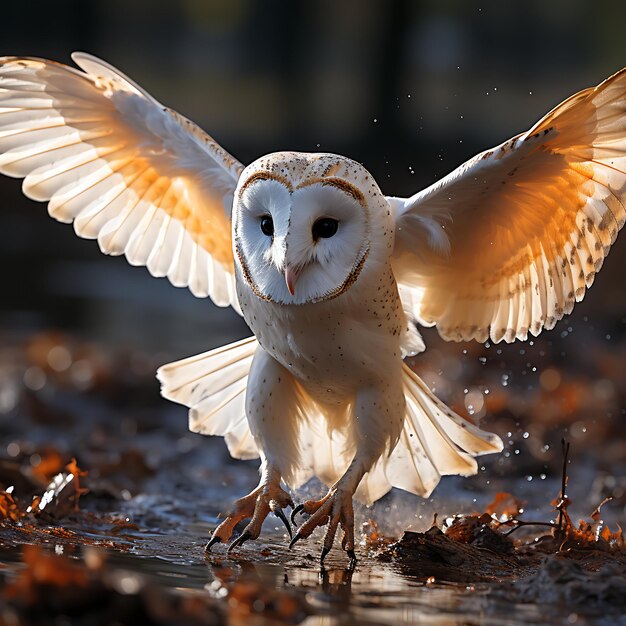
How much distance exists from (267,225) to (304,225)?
9.5 inches

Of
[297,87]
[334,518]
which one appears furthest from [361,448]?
[297,87]

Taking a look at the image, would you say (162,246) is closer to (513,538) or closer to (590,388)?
(513,538)

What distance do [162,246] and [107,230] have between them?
0.27 m

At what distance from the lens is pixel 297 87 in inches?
932

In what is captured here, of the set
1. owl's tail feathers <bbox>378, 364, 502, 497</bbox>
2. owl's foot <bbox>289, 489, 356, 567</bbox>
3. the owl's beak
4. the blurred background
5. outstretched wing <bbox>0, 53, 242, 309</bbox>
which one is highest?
the blurred background

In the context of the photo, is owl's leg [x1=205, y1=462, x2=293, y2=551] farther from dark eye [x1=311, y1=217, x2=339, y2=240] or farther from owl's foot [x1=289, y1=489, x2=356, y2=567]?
dark eye [x1=311, y1=217, x2=339, y2=240]

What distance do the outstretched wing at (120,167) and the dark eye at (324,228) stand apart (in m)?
0.97

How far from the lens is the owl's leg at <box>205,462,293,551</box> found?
4805 millimetres

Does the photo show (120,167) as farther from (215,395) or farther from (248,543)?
(248,543)

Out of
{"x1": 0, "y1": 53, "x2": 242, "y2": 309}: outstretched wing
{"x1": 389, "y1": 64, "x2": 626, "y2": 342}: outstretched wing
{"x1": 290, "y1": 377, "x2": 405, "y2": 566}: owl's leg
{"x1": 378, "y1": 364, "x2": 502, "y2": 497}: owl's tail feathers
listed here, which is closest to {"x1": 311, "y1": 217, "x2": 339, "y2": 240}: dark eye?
{"x1": 389, "y1": 64, "x2": 626, "y2": 342}: outstretched wing

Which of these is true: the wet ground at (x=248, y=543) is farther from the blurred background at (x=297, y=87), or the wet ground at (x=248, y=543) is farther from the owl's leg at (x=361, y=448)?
the blurred background at (x=297, y=87)

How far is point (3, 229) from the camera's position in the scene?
74.8ft

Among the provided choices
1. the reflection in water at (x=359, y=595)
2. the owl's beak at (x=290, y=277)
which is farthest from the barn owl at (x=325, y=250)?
the reflection in water at (x=359, y=595)

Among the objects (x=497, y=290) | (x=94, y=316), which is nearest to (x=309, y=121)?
(x=94, y=316)
